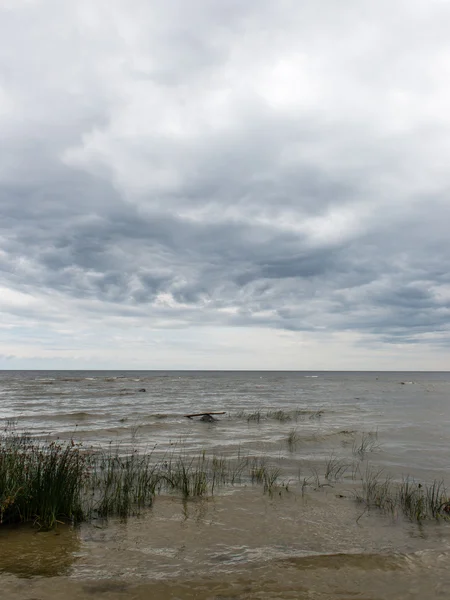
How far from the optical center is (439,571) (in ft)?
19.3

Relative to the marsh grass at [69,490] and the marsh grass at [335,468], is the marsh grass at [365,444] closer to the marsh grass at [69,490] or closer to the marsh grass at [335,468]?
the marsh grass at [335,468]

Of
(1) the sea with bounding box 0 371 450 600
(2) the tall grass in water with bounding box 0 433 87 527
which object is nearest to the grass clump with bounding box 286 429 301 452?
(1) the sea with bounding box 0 371 450 600

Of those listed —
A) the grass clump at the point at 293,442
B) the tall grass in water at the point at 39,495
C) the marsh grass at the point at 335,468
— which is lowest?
the grass clump at the point at 293,442

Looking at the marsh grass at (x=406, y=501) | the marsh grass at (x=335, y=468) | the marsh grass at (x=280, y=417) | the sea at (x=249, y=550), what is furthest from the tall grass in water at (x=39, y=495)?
the marsh grass at (x=280, y=417)

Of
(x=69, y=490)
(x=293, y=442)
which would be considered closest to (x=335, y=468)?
(x=293, y=442)

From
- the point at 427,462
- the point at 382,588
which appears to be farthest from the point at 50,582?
the point at 427,462

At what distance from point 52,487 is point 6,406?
29564 millimetres

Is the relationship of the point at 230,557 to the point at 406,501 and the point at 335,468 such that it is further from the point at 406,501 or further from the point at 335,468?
the point at 335,468

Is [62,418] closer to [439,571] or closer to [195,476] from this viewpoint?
[195,476]

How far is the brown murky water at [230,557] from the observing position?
17.2ft

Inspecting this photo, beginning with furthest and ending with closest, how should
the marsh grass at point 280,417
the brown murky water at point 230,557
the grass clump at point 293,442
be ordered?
the marsh grass at point 280,417 < the grass clump at point 293,442 < the brown murky water at point 230,557

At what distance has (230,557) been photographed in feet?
20.6

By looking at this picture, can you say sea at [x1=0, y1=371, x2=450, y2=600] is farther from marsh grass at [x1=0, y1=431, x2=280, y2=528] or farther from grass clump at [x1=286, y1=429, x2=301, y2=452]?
grass clump at [x1=286, y1=429, x2=301, y2=452]

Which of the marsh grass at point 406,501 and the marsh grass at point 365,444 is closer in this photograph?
the marsh grass at point 406,501
